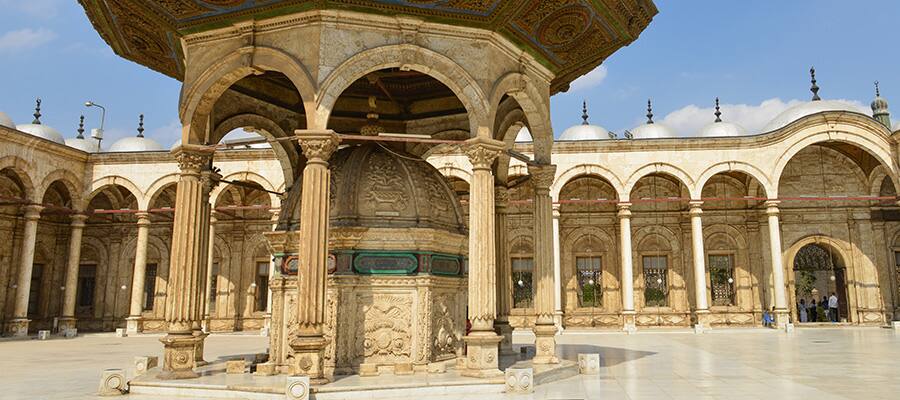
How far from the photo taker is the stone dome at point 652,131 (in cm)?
2636

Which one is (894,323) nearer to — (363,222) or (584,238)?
(584,238)

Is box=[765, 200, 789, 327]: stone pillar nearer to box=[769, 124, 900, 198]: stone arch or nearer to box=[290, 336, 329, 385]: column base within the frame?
box=[769, 124, 900, 198]: stone arch

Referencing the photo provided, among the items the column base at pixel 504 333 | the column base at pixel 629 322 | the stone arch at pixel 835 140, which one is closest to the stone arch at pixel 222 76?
the column base at pixel 504 333

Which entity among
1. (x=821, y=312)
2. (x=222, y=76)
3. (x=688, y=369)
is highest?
(x=222, y=76)

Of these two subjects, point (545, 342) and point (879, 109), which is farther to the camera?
point (879, 109)

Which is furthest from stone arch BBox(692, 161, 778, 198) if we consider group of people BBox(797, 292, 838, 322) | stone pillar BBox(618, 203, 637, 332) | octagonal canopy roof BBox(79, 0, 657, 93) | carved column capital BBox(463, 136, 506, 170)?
carved column capital BBox(463, 136, 506, 170)

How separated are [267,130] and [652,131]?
19.4 meters

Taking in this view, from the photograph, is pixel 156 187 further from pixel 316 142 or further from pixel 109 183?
pixel 316 142

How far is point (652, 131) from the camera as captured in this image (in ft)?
87.0

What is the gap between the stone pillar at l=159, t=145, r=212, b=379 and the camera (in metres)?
8.23

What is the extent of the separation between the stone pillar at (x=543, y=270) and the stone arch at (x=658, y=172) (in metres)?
12.3

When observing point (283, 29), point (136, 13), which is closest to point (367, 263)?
point (283, 29)

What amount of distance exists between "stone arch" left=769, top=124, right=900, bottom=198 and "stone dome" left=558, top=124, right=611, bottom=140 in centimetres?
731

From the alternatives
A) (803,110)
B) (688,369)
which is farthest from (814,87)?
(688,369)
